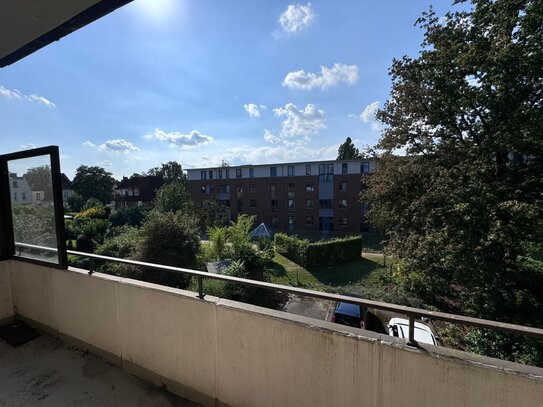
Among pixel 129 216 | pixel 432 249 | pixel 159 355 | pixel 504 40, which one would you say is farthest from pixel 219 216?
pixel 159 355

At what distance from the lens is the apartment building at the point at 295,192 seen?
28.5 meters

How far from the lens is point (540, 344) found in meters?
5.88

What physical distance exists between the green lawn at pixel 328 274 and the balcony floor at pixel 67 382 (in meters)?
11.4

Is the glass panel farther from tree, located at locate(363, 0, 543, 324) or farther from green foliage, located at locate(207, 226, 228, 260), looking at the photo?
green foliage, located at locate(207, 226, 228, 260)

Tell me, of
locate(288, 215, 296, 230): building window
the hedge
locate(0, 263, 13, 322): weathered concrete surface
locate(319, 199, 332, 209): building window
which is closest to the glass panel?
locate(0, 263, 13, 322): weathered concrete surface

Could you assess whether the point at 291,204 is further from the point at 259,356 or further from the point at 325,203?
the point at 259,356

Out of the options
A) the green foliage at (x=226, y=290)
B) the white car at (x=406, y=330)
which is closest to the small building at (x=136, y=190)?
the green foliage at (x=226, y=290)

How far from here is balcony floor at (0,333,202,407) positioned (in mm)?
2280

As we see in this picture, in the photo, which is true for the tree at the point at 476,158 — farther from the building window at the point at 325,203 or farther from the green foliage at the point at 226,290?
the building window at the point at 325,203

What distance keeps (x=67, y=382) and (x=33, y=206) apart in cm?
191

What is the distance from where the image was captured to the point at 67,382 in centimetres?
252

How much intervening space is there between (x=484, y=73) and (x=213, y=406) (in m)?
9.80

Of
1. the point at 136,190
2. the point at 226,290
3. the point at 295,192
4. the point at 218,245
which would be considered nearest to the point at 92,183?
the point at 136,190

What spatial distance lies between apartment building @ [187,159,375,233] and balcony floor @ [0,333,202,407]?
25433mm
